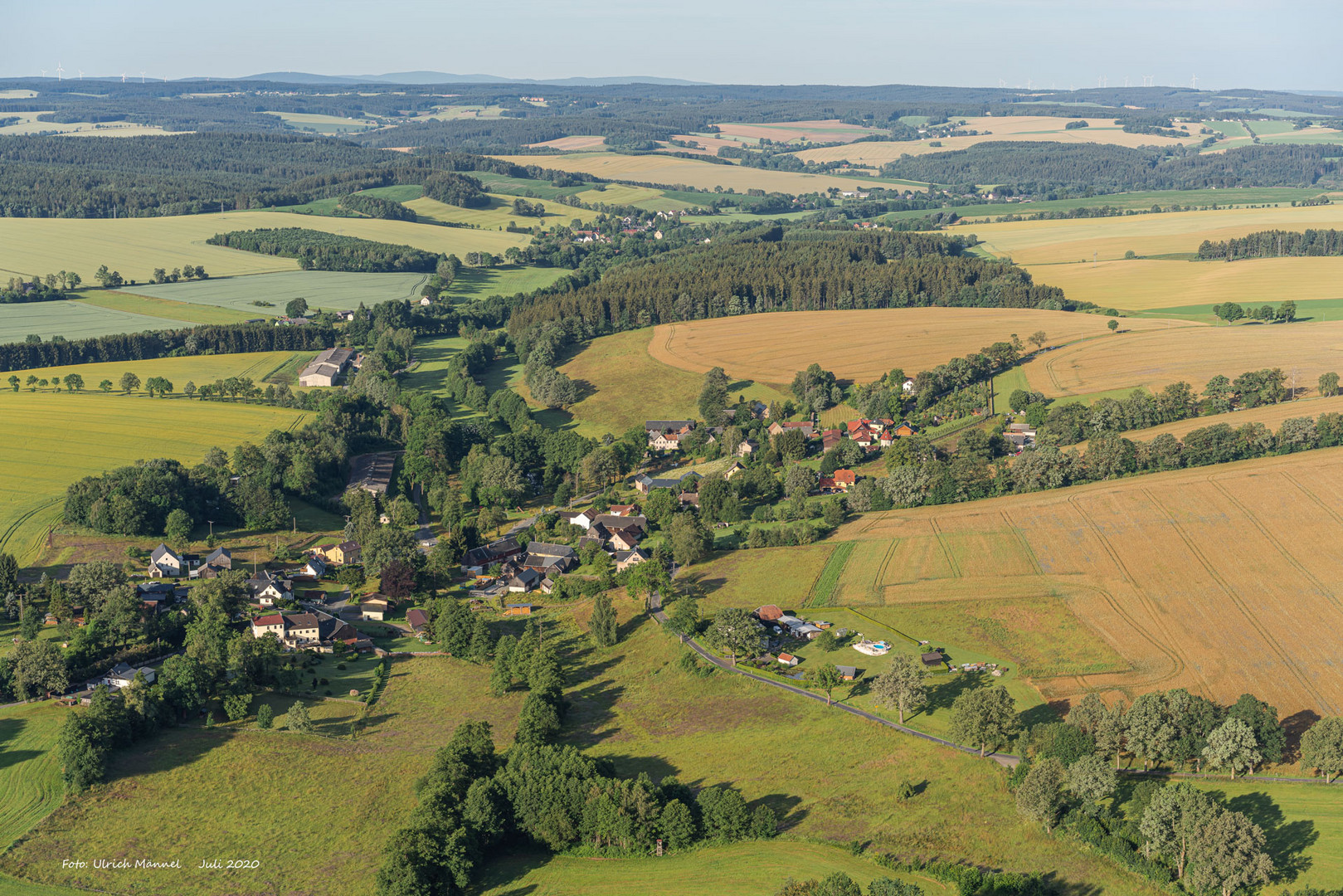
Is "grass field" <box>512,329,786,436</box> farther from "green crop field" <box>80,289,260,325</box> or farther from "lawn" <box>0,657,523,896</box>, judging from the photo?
"lawn" <box>0,657,523,896</box>

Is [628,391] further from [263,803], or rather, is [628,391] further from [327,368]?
[263,803]

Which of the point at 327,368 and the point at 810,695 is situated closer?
the point at 810,695

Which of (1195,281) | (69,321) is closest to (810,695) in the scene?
(1195,281)

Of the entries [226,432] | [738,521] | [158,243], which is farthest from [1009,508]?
[158,243]

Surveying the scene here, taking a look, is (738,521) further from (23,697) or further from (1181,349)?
(1181,349)

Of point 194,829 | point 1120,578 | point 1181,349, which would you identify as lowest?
point 194,829

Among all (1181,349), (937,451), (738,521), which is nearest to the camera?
(738,521)
